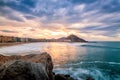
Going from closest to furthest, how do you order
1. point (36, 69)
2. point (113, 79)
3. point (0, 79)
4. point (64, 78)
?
point (0, 79) → point (36, 69) → point (64, 78) → point (113, 79)

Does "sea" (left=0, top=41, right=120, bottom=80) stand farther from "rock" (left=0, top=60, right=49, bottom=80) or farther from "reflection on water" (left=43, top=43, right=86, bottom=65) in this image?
"rock" (left=0, top=60, right=49, bottom=80)

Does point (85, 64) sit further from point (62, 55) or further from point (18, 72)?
point (18, 72)

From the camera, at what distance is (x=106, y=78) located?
75.3 ft

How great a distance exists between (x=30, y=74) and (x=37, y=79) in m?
0.47

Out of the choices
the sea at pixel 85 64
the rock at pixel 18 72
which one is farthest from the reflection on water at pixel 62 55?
the rock at pixel 18 72

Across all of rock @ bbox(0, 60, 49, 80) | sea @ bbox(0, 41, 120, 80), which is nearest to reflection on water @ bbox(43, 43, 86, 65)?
sea @ bbox(0, 41, 120, 80)

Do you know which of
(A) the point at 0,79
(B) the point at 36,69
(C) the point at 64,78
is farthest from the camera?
(C) the point at 64,78

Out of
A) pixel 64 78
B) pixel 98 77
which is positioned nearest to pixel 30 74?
pixel 64 78

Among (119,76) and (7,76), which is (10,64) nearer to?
(7,76)

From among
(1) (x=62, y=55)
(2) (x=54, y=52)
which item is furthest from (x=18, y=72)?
(2) (x=54, y=52)

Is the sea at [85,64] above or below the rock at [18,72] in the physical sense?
below

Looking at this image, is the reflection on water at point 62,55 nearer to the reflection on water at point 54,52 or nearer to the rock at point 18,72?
the reflection on water at point 54,52

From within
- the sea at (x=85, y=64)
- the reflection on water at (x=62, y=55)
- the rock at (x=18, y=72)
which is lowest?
the sea at (x=85, y=64)

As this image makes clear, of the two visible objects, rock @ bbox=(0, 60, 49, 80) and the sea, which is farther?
the sea
